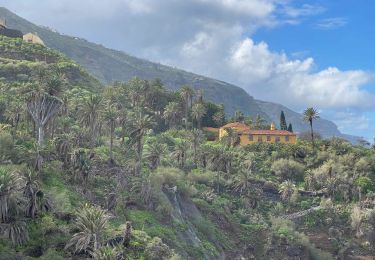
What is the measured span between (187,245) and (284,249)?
21229 millimetres

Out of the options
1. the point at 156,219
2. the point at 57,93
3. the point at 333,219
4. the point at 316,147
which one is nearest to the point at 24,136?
the point at 57,93

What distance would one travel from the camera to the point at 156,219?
240 ft

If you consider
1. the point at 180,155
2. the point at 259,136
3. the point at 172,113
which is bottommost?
the point at 180,155

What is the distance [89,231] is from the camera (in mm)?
51812

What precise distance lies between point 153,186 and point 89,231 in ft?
85.7

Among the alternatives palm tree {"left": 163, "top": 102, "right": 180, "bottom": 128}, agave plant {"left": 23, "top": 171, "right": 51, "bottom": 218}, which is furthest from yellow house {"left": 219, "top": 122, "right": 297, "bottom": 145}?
agave plant {"left": 23, "top": 171, "right": 51, "bottom": 218}

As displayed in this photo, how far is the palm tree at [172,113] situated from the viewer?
421ft

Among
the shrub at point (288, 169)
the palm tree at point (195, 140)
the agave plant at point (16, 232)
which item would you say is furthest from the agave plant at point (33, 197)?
the shrub at point (288, 169)

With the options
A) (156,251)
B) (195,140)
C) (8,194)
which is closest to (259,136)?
(195,140)

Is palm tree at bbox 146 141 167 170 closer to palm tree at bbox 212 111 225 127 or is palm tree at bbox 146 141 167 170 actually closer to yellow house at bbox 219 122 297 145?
yellow house at bbox 219 122 297 145

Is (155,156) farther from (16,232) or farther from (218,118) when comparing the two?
(218,118)

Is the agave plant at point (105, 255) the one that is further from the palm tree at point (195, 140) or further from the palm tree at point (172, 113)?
the palm tree at point (172, 113)

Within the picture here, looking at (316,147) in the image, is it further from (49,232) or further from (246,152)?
(49,232)

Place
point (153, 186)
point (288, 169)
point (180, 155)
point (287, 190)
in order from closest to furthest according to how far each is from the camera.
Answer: point (153, 186)
point (180, 155)
point (287, 190)
point (288, 169)
